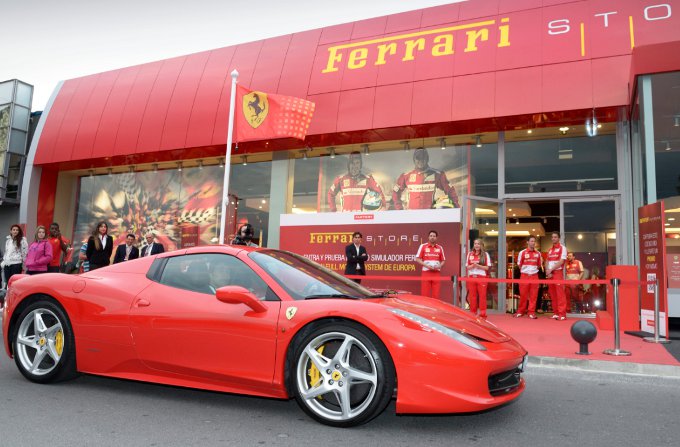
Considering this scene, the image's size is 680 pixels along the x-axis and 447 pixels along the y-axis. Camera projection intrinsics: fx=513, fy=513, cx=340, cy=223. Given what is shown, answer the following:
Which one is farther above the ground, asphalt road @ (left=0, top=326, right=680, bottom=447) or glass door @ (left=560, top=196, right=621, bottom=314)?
glass door @ (left=560, top=196, right=621, bottom=314)

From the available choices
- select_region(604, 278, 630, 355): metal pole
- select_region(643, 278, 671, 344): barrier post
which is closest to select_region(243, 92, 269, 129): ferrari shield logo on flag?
select_region(604, 278, 630, 355): metal pole

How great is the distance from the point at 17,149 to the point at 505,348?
67.2ft

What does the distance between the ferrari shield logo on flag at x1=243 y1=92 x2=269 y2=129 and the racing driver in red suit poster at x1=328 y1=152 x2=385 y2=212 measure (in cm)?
283

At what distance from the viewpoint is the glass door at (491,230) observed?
11.6m

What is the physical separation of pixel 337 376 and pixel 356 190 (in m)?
10.8

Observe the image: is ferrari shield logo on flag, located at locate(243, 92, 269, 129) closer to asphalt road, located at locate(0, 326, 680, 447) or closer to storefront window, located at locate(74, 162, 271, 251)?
storefront window, located at locate(74, 162, 271, 251)

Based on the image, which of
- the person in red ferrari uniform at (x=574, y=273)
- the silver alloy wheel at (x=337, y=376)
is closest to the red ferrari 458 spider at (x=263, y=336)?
the silver alloy wheel at (x=337, y=376)

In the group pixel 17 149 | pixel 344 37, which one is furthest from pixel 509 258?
pixel 17 149

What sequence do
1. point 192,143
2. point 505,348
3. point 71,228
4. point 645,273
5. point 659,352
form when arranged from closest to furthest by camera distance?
1. point 505,348
2. point 659,352
3. point 645,273
4. point 192,143
5. point 71,228

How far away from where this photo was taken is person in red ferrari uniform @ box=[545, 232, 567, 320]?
414 inches

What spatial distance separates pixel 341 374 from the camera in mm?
3312

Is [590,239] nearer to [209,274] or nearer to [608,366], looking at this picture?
[608,366]

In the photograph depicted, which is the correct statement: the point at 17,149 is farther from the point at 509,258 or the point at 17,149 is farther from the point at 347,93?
the point at 509,258

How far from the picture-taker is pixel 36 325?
14.7 ft
